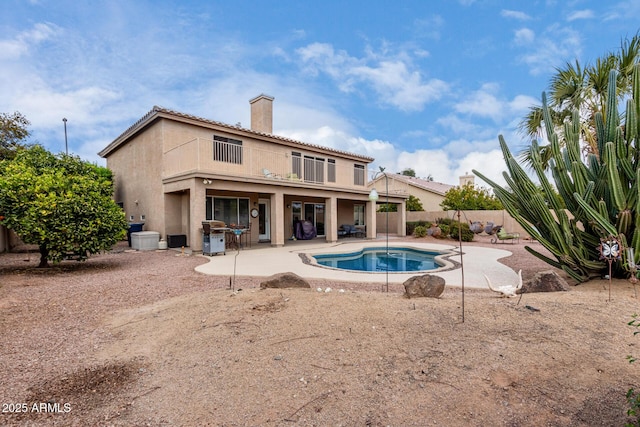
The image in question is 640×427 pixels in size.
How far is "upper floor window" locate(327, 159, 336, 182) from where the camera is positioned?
19859mm

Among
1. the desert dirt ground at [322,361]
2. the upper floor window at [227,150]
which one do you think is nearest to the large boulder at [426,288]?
the desert dirt ground at [322,361]

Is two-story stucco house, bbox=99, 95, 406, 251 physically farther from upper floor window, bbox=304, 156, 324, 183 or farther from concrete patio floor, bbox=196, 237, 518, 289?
concrete patio floor, bbox=196, 237, 518, 289

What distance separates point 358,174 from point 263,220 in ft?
24.7

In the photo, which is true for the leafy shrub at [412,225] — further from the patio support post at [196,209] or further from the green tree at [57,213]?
the green tree at [57,213]

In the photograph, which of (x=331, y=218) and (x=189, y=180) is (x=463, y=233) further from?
(x=189, y=180)

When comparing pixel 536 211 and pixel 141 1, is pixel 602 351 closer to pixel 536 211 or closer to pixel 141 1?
pixel 536 211

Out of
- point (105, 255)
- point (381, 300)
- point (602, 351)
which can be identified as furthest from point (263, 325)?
point (105, 255)

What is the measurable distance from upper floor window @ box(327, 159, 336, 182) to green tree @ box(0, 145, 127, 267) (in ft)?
41.1

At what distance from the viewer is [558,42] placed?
10156mm

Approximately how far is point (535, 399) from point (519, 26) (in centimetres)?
1174

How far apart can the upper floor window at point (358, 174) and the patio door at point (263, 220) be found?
6.57 metres

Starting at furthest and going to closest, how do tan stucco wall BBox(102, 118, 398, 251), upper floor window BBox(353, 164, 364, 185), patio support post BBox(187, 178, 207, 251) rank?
1. upper floor window BBox(353, 164, 364, 185)
2. tan stucco wall BBox(102, 118, 398, 251)
3. patio support post BBox(187, 178, 207, 251)

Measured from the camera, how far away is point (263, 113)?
60.1 ft

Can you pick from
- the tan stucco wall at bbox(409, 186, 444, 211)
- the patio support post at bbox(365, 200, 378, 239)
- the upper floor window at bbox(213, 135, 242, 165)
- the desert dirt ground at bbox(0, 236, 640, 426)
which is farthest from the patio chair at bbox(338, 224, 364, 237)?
the desert dirt ground at bbox(0, 236, 640, 426)
